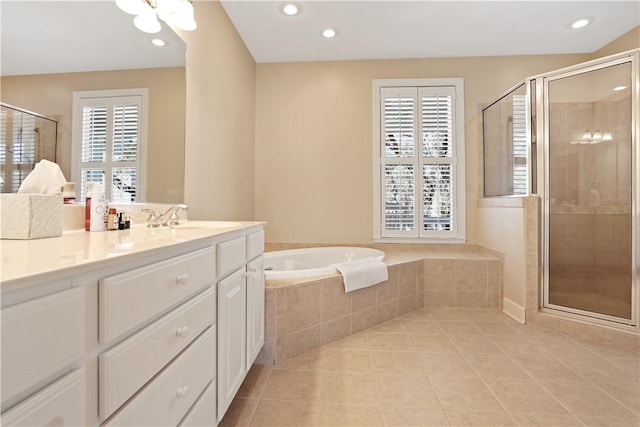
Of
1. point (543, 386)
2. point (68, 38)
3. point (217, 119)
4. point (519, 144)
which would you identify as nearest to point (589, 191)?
point (519, 144)

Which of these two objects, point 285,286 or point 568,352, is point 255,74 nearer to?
point 285,286

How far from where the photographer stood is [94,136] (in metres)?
1.25

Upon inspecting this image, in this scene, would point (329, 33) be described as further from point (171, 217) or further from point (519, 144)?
point (171, 217)

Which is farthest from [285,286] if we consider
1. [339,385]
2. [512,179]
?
[512,179]

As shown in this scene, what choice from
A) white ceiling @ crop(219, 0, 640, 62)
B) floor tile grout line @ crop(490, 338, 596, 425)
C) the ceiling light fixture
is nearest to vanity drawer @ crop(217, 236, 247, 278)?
the ceiling light fixture

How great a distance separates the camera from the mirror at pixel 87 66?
3.19 ft

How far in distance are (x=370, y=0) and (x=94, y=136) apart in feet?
7.49

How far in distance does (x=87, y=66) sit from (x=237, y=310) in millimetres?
1187

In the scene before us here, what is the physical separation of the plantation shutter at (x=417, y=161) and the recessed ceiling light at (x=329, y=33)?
32.3 inches

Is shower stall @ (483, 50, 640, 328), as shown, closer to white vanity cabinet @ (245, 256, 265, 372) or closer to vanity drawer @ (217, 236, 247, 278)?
white vanity cabinet @ (245, 256, 265, 372)

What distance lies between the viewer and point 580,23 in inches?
105

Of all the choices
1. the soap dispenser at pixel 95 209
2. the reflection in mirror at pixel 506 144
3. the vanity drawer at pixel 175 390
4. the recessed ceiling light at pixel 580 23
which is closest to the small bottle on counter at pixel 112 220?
the soap dispenser at pixel 95 209

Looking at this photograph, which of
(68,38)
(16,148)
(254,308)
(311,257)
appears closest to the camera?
(16,148)

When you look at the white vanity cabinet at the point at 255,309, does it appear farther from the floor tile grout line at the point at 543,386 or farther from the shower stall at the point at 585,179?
the shower stall at the point at 585,179
